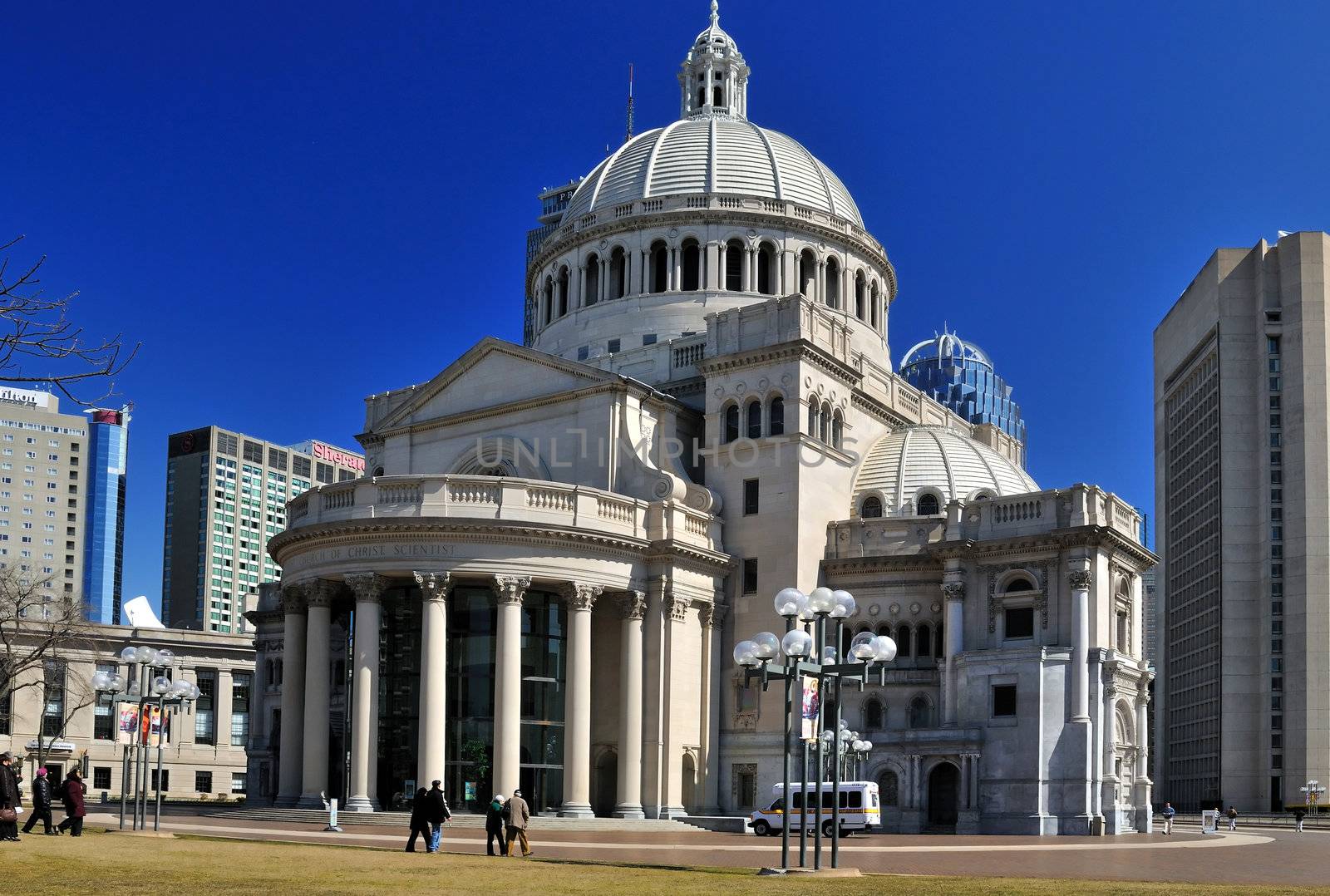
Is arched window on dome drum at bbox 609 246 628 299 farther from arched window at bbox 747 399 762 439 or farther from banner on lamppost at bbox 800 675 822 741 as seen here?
banner on lamppost at bbox 800 675 822 741

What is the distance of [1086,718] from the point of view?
65875mm

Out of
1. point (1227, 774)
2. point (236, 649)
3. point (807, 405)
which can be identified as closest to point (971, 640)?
point (807, 405)

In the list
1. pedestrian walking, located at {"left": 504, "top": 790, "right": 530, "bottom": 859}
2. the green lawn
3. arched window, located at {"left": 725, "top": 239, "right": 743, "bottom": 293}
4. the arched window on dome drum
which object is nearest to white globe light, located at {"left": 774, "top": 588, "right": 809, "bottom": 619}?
the green lawn

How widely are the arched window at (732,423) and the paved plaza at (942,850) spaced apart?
2003 cm

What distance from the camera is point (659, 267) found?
87.0 m

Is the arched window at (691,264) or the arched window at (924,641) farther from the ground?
the arched window at (691,264)

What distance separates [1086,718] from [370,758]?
1132 inches

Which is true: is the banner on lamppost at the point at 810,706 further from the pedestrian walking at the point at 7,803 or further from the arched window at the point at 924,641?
the arched window at the point at 924,641

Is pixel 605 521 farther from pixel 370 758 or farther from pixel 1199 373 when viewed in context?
pixel 1199 373

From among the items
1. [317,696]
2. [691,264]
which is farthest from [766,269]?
[317,696]

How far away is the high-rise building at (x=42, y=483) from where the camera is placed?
19038 centimetres

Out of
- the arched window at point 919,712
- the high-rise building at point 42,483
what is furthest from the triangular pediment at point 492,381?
the high-rise building at point 42,483

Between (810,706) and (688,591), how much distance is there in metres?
31.9

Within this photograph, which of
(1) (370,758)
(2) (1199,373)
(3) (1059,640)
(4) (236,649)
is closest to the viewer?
(1) (370,758)
